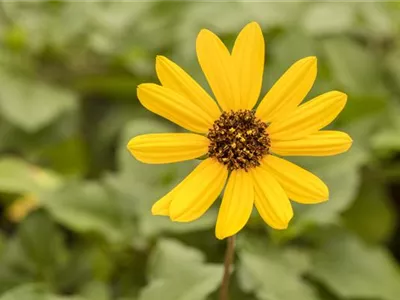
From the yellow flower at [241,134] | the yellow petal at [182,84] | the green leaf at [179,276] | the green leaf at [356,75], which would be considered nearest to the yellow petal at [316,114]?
the yellow flower at [241,134]

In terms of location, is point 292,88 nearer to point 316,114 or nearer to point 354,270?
point 316,114

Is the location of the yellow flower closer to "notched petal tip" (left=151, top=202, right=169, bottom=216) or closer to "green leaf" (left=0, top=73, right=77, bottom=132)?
"notched petal tip" (left=151, top=202, right=169, bottom=216)

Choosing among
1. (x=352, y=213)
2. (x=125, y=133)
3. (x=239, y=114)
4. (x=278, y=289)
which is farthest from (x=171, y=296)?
(x=352, y=213)

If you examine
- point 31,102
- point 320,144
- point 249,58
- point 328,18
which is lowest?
point 320,144

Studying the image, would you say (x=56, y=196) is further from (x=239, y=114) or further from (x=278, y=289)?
(x=239, y=114)

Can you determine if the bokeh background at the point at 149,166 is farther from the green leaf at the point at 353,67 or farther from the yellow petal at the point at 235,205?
the yellow petal at the point at 235,205

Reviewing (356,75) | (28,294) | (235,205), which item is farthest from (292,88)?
(356,75)
